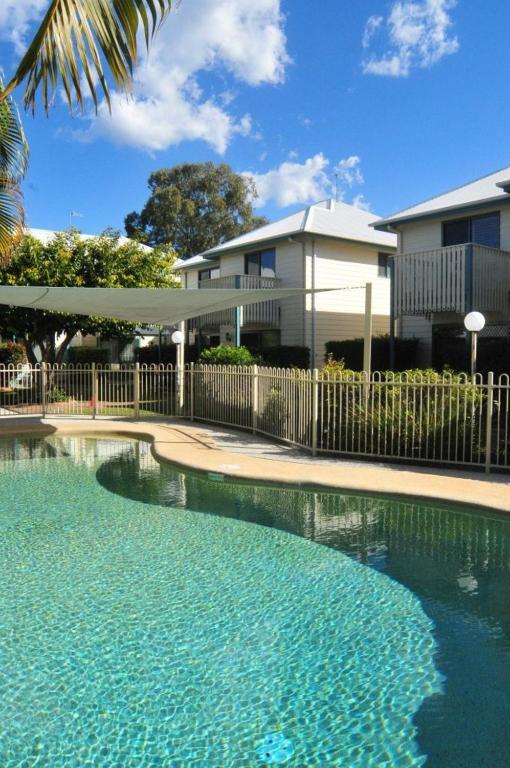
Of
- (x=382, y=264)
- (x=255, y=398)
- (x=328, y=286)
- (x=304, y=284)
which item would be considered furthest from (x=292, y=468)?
(x=382, y=264)

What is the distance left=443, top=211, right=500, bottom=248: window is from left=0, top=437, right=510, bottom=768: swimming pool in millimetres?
11003

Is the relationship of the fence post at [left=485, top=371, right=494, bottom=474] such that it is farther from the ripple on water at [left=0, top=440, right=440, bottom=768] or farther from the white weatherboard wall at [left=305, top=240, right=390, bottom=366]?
the white weatherboard wall at [left=305, top=240, right=390, bottom=366]

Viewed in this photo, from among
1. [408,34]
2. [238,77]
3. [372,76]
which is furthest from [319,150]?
[408,34]

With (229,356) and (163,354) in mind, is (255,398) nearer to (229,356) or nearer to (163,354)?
(229,356)

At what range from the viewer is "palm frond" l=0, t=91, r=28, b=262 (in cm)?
883

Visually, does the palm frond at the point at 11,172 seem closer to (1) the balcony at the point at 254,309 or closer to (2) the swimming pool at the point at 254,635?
(2) the swimming pool at the point at 254,635

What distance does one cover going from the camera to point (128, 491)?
29.7 feet

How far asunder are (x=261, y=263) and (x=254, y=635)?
1964cm

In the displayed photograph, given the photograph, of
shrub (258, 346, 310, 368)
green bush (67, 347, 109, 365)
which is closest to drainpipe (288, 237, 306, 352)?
shrub (258, 346, 310, 368)

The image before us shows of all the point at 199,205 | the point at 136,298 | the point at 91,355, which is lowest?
the point at 91,355

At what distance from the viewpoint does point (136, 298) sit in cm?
1141

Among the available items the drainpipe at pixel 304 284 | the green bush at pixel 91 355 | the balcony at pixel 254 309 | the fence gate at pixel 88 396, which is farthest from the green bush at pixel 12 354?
the drainpipe at pixel 304 284

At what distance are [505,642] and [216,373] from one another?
11.1 meters

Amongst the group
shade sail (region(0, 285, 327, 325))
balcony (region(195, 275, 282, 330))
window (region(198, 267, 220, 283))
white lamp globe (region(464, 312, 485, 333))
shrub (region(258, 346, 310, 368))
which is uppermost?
window (region(198, 267, 220, 283))
